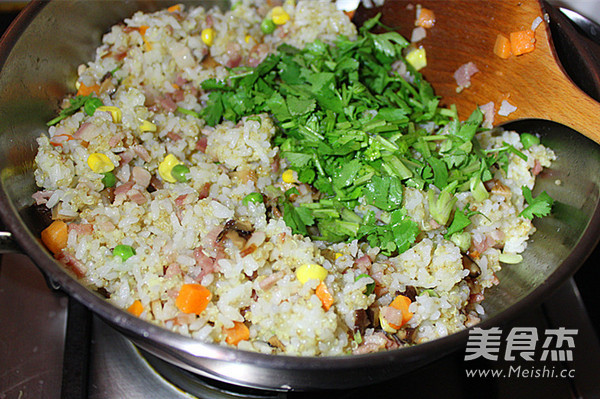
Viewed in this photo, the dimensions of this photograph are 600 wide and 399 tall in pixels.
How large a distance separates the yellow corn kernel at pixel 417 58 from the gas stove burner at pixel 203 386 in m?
1.52

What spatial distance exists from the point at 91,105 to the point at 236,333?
1.06 m

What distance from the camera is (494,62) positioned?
218 centimetres

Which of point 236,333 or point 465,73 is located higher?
point 465,73

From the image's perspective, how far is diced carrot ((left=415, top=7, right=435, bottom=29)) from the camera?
2309 millimetres

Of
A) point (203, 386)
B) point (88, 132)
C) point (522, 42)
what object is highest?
point (522, 42)

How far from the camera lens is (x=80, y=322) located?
78.2 inches

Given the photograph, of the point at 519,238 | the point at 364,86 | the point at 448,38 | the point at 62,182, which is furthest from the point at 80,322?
the point at 448,38

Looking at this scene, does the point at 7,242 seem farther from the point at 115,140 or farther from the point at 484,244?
the point at 484,244

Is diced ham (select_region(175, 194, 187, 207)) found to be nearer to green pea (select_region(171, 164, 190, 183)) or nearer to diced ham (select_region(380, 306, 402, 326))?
green pea (select_region(171, 164, 190, 183))

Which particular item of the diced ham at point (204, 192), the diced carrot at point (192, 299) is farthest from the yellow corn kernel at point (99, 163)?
the diced carrot at point (192, 299)

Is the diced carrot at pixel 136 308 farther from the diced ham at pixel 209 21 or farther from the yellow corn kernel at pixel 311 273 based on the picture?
the diced ham at pixel 209 21

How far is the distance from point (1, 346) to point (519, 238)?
2049 millimetres

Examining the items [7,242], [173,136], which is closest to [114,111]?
[173,136]

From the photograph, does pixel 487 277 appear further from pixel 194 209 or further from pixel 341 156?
pixel 194 209
